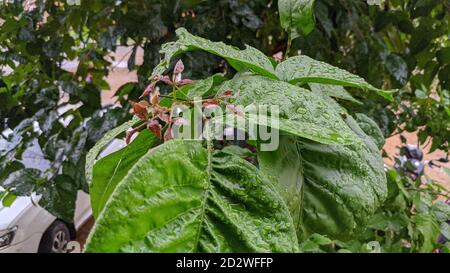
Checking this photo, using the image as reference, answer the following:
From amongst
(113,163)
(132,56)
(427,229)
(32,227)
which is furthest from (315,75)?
(32,227)

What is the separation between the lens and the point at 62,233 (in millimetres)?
2410

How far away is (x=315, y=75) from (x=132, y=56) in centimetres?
73

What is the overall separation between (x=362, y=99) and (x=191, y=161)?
80cm

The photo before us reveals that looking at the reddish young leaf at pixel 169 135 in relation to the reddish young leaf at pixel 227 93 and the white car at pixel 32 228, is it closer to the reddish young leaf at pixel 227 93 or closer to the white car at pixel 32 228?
the reddish young leaf at pixel 227 93

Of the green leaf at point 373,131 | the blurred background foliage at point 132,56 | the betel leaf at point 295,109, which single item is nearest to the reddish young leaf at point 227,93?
the betel leaf at point 295,109

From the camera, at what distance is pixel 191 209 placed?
266 mm

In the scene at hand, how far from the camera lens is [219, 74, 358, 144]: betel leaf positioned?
30 centimetres

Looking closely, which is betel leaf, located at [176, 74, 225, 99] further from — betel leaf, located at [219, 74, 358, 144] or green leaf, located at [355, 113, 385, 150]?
green leaf, located at [355, 113, 385, 150]

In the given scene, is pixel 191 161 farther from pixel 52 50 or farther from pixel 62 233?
pixel 62 233

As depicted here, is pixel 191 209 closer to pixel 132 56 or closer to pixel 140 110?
pixel 140 110

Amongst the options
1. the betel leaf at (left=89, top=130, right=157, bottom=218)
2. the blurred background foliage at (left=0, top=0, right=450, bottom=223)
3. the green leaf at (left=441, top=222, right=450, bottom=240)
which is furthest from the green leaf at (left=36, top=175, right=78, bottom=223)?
the green leaf at (left=441, top=222, right=450, bottom=240)

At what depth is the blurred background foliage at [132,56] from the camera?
0.90 meters
